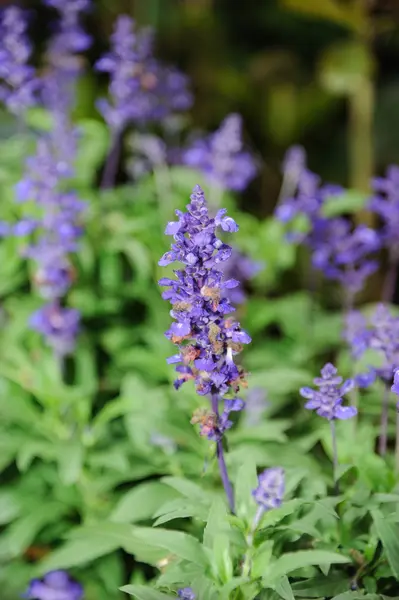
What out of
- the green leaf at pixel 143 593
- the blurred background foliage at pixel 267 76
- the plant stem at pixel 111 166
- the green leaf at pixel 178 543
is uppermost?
the blurred background foliage at pixel 267 76

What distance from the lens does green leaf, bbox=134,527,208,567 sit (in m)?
1.74

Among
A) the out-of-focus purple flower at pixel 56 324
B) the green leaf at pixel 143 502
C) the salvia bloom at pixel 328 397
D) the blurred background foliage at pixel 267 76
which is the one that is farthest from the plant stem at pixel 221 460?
the blurred background foliage at pixel 267 76

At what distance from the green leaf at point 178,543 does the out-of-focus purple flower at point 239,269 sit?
4.49 feet

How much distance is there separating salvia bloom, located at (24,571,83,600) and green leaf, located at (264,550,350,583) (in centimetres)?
97

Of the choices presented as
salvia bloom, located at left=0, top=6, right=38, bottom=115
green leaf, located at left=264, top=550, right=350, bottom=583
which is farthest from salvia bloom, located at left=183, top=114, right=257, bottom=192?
green leaf, located at left=264, top=550, right=350, bottom=583

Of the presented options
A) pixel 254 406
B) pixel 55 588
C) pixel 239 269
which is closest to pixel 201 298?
pixel 254 406

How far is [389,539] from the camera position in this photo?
5.77 ft

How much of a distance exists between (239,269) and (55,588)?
155 centimetres

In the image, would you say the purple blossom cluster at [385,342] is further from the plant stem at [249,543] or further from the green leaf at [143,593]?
the green leaf at [143,593]

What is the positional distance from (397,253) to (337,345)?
727 millimetres

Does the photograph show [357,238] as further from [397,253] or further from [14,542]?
[14,542]

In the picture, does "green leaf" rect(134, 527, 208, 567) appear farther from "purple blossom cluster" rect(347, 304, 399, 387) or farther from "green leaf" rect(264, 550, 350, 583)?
"purple blossom cluster" rect(347, 304, 399, 387)

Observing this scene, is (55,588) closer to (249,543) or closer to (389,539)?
(249,543)

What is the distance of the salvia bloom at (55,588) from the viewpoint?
2371 millimetres
